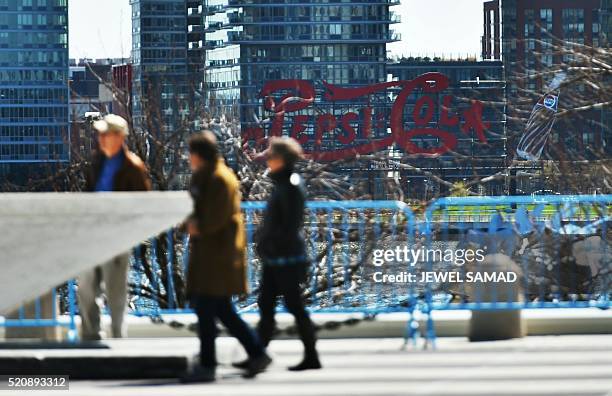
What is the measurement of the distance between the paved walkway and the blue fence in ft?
2.25

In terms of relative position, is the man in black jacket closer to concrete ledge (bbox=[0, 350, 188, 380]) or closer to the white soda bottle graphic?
concrete ledge (bbox=[0, 350, 188, 380])

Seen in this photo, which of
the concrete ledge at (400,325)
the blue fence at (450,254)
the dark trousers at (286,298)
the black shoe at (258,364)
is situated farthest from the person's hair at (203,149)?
the concrete ledge at (400,325)

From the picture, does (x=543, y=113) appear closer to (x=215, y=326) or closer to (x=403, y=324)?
(x=403, y=324)

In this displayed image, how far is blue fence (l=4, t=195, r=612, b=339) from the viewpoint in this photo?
46.6 ft

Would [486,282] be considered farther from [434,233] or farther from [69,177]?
[69,177]

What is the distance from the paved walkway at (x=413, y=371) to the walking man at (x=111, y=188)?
276mm

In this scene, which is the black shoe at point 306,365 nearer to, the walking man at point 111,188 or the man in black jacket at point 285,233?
the man in black jacket at point 285,233

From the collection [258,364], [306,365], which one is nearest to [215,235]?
[258,364]

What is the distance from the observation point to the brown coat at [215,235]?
432 inches

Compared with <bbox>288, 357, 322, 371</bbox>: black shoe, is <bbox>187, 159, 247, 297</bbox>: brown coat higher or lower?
higher

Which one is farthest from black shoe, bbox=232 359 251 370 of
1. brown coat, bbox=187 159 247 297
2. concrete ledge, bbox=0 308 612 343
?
concrete ledge, bbox=0 308 612 343

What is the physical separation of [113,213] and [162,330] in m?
2.60

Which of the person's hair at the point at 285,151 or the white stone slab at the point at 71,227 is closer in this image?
the person's hair at the point at 285,151

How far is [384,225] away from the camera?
15578 mm
